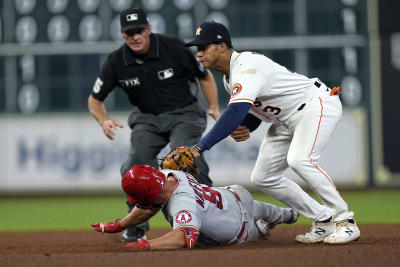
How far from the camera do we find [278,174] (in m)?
5.92

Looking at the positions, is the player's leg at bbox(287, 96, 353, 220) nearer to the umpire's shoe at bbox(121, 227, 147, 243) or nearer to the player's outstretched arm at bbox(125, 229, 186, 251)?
the player's outstretched arm at bbox(125, 229, 186, 251)

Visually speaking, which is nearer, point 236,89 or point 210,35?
point 236,89

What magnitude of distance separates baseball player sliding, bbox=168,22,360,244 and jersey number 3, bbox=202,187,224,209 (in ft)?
1.01

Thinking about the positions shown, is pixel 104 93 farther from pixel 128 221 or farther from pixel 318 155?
pixel 318 155

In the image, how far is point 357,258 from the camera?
4.72 meters

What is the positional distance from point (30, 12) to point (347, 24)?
4864 mm

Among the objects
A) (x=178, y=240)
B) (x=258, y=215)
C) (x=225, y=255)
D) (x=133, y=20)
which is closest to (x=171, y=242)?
(x=178, y=240)

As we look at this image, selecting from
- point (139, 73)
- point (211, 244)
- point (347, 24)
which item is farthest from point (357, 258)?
point (347, 24)

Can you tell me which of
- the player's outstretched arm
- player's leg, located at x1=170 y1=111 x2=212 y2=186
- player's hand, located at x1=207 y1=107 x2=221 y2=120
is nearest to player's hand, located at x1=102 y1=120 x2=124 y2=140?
player's leg, located at x1=170 y1=111 x2=212 y2=186

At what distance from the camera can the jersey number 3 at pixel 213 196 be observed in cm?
542

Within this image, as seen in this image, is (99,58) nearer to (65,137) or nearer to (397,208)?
(65,137)

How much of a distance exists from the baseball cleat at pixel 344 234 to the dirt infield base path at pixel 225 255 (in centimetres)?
6

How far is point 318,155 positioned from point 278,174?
1.33 feet

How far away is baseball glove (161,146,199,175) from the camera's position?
5309mm
